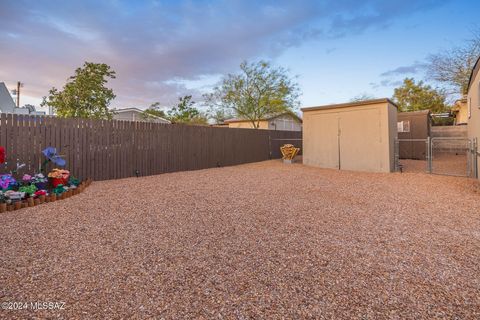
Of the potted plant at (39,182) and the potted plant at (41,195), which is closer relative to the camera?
the potted plant at (41,195)

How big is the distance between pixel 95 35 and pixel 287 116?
60.6 ft

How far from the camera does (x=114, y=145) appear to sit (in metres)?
7.50

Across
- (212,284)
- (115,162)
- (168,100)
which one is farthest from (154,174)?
(168,100)

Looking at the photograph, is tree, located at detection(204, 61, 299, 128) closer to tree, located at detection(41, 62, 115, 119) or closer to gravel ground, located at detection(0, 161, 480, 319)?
tree, located at detection(41, 62, 115, 119)

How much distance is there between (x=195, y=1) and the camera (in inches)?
370

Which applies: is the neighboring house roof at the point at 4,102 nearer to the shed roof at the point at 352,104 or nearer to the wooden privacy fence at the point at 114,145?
the wooden privacy fence at the point at 114,145

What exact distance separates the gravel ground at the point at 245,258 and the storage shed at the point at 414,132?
10111 mm

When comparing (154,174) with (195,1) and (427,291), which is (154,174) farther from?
(427,291)

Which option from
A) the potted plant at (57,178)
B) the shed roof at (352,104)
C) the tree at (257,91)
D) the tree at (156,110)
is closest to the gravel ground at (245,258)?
the potted plant at (57,178)

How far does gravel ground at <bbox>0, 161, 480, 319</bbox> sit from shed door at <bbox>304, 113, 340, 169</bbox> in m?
5.41

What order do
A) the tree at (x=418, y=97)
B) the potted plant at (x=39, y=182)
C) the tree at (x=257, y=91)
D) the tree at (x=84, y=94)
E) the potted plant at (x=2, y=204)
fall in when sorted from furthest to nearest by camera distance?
the tree at (x=418, y=97)
the tree at (x=257, y=91)
the tree at (x=84, y=94)
the potted plant at (x=39, y=182)
the potted plant at (x=2, y=204)

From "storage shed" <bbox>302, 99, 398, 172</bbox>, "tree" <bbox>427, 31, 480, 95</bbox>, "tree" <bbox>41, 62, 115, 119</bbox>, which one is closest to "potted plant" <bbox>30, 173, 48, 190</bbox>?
"storage shed" <bbox>302, 99, 398, 172</bbox>

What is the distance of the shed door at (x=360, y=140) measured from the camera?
8.83 meters

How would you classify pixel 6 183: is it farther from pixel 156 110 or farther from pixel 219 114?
pixel 156 110
